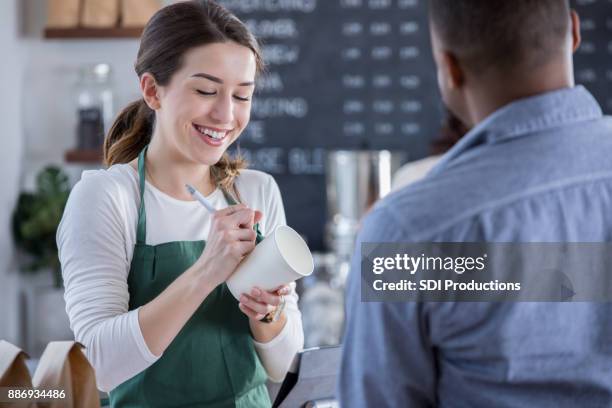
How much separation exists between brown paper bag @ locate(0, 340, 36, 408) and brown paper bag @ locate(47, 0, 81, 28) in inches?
93.9

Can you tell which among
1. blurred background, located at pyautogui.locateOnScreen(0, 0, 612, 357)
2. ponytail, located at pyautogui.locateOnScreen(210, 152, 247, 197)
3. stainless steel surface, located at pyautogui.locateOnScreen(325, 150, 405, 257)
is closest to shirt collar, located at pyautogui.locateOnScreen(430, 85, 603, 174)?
ponytail, located at pyautogui.locateOnScreen(210, 152, 247, 197)

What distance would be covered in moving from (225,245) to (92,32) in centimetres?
217

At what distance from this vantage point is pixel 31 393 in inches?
36.6

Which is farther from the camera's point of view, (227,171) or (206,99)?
(227,171)

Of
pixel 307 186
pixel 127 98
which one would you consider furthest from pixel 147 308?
pixel 307 186

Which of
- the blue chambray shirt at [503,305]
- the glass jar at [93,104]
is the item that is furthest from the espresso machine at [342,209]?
the blue chambray shirt at [503,305]

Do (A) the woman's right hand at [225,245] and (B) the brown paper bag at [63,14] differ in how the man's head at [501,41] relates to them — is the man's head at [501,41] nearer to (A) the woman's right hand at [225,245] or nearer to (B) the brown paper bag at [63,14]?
(A) the woman's right hand at [225,245]

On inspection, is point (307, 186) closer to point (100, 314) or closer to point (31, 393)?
point (100, 314)

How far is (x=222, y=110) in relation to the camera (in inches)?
49.9

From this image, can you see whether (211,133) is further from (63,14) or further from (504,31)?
(63,14)

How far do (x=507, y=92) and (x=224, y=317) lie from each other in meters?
0.66

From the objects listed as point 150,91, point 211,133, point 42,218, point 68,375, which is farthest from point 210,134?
point 42,218

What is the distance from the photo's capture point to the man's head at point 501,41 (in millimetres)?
722

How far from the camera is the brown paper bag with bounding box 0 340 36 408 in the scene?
0.92 m
